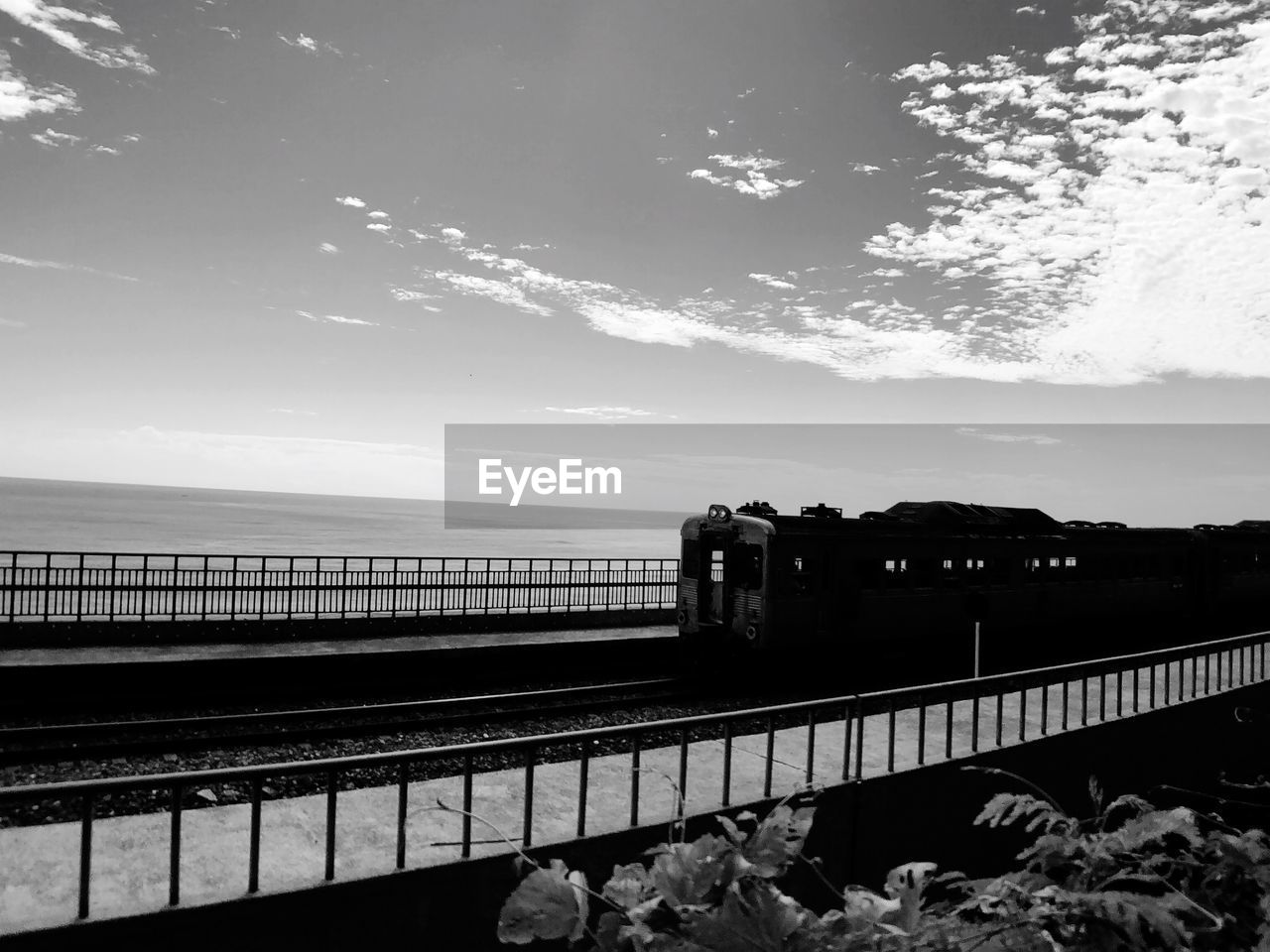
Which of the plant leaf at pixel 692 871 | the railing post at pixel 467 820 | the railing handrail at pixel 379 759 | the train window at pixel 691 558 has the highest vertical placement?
the plant leaf at pixel 692 871

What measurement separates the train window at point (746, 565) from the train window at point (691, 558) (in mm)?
1150

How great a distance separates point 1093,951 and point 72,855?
685cm

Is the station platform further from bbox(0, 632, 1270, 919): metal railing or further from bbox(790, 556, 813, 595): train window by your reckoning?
bbox(0, 632, 1270, 919): metal railing

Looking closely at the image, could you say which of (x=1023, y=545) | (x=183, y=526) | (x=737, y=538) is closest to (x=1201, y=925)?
(x=737, y=538)

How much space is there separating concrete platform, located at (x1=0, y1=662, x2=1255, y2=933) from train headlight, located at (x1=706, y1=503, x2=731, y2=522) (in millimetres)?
6988

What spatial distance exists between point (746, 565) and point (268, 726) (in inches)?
341

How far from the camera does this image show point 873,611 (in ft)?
55.6

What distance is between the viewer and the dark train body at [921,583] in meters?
16.3

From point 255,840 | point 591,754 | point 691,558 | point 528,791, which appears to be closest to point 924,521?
point 691,558

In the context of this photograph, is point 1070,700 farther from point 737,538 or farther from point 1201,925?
point 1201,925

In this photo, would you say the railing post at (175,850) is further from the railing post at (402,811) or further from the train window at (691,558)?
the train window at (691,558)

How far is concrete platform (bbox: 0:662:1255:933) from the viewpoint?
18.6ft

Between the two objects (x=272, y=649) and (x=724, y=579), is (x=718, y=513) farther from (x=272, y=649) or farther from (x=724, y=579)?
(x=272, y=649)

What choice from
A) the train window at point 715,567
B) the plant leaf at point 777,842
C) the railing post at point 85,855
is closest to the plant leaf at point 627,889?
the plant leaf at point 777,842
